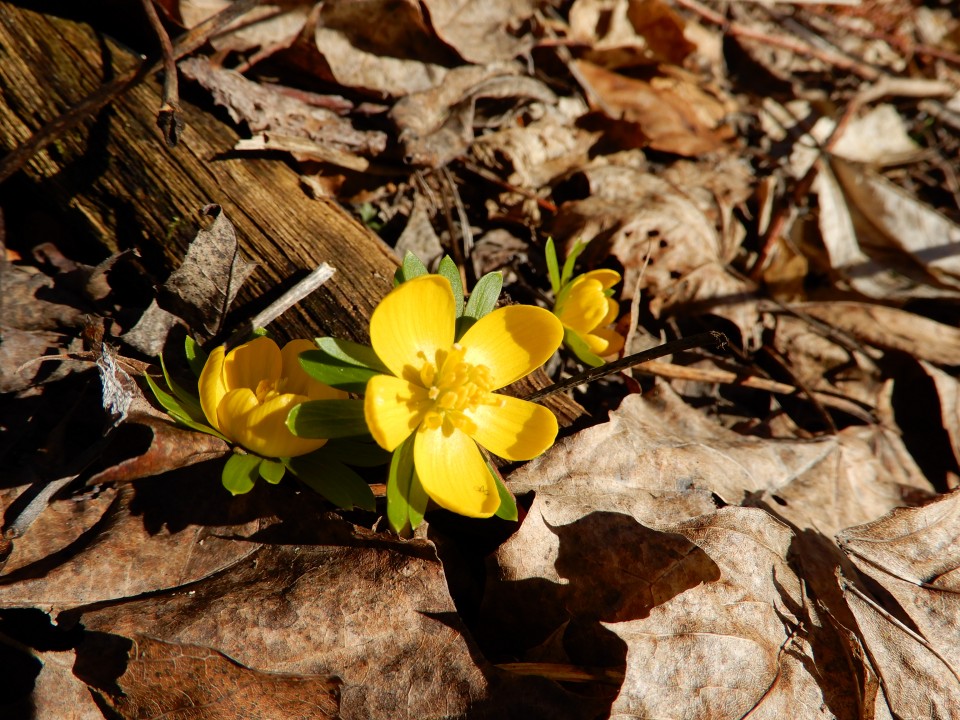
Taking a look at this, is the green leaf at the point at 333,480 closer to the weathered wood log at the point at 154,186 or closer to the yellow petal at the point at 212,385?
the yellow petal at the point at 212,385

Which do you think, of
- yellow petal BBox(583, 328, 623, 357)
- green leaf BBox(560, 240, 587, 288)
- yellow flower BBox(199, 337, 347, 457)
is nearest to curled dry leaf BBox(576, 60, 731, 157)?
green leaf BBox(560, 240, 587, 288)

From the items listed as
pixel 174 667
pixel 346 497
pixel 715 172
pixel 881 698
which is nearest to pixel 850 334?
pixel 715 172

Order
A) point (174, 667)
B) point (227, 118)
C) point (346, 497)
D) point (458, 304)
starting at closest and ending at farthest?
point (174, 667) < point (346, 497) < point (458, 304) < point (227, 118)

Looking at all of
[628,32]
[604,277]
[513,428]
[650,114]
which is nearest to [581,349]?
[604,277]

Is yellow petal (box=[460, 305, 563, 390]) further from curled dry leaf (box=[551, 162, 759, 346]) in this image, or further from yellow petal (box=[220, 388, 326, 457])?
curled dry leaf (box=[551, 162, 759, 346])

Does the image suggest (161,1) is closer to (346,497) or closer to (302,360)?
(302,360)

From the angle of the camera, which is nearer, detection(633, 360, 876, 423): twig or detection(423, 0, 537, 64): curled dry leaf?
detection(633, 360, 876, 423): twig

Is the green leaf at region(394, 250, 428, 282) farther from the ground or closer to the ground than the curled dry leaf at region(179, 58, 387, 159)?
closer to the ground
